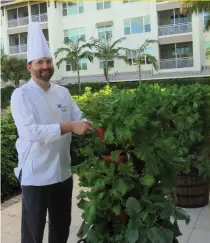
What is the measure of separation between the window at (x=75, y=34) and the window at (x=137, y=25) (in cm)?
404

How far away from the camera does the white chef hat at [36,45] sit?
8.00 ft

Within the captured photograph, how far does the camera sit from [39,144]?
2.42m

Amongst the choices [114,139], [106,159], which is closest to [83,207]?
[106,159]

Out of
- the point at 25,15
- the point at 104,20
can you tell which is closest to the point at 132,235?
the point at 104,20

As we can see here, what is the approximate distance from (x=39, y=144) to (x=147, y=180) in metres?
0.84

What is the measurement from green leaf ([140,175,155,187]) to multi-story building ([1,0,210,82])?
2610 cm

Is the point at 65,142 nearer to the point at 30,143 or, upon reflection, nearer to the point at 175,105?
the point at 30,143

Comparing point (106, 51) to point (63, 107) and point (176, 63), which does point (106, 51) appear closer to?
point (176, 63)

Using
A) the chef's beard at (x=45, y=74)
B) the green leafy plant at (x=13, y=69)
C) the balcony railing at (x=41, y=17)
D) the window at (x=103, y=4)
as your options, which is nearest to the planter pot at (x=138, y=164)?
the chef's beard at (x=45, y=74)

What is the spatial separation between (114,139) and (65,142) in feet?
2.48

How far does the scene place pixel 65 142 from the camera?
2.56 meters

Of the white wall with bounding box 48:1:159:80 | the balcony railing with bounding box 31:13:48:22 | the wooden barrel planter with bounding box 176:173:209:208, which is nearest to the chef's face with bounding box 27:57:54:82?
the wooden barrel planter with bounding box 176:173:209:208

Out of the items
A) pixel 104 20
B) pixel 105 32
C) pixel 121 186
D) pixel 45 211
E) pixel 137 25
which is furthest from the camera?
pixel 104 20

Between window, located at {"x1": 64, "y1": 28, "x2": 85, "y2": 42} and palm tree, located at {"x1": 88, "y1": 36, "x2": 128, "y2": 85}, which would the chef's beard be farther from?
window, located at {"x1": 64, "y1": 28, "x2": 85, "y2": 42}
